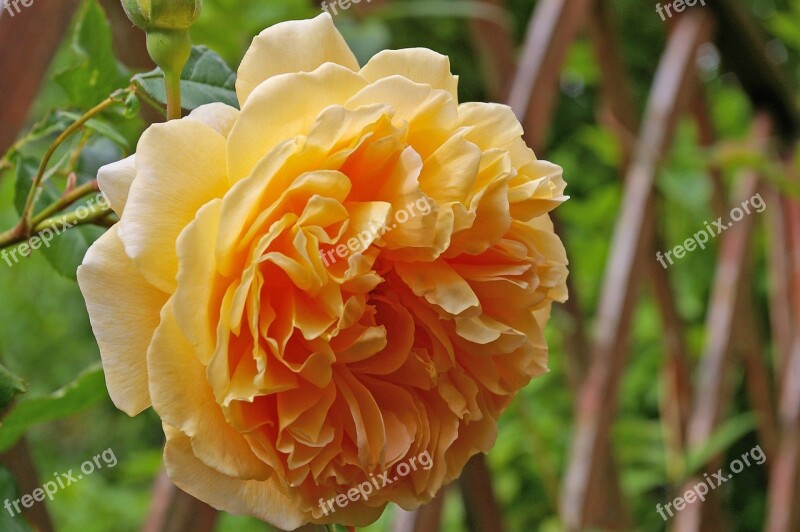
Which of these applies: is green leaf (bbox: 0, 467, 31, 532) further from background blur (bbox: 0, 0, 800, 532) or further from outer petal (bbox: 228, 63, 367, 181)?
background blur (bbox: 0, 0, 800, 532)

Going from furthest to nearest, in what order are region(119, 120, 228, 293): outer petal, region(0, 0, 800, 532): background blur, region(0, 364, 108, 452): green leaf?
region(0, 0, 800, 532): background blur, region(0, 364, 108, 452): green leaf, region(119, 120, 228, 293): outer petal

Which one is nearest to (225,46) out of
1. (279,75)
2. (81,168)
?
(81,168)

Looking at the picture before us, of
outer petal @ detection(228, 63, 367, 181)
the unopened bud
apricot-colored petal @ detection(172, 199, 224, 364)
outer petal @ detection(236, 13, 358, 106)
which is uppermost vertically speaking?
the unopened bud

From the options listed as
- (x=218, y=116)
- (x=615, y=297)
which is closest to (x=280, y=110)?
(x=218, y=116)

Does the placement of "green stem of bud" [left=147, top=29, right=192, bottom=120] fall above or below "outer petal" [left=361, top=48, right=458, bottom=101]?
above

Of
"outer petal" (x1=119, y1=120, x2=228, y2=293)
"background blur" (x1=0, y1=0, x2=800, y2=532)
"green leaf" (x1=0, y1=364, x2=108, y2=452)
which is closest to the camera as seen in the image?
"outer petal" (x1=119, y1=120, x2=228, y2=293)

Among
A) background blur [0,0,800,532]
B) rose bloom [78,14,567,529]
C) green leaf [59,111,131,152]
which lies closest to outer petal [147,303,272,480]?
rose bloom [78,14,567,529]

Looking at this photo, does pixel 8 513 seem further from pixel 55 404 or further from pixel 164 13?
pixel 164 13
